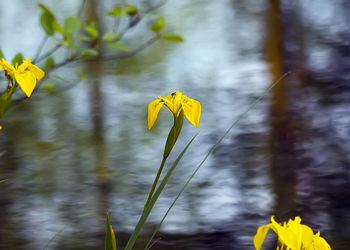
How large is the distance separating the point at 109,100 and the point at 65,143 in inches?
8.8

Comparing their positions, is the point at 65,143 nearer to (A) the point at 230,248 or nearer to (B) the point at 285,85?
(A) the point at 230,248

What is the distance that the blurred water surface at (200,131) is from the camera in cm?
134

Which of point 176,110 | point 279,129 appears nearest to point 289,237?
point 176,110

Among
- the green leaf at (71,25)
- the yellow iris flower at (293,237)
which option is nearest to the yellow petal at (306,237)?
the yellow iris flower at (293,237)

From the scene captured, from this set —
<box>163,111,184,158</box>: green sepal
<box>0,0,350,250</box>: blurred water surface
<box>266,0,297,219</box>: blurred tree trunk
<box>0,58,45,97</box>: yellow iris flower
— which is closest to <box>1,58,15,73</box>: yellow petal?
<box>0,58,45,97</box>: yellow iris flower

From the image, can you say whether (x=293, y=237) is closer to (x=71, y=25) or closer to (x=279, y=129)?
(x=71, y=25)

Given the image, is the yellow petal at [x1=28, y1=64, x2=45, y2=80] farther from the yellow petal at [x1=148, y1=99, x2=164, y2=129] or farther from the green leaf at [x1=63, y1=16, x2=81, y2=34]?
the green leaf at [x1=63, y1=16, x2=81, y2=34]

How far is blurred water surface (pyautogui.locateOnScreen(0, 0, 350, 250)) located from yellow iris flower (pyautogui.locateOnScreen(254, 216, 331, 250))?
1.07m

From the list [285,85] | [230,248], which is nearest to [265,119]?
[285,85]

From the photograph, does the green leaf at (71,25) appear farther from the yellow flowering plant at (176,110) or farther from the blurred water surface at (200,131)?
the blurred water surface at (200,131)

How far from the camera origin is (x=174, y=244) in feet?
4.08

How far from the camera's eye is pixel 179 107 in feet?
0.87

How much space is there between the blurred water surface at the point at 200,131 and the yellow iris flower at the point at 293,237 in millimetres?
1069

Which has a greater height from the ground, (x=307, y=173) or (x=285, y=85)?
(x=285, y=85)
